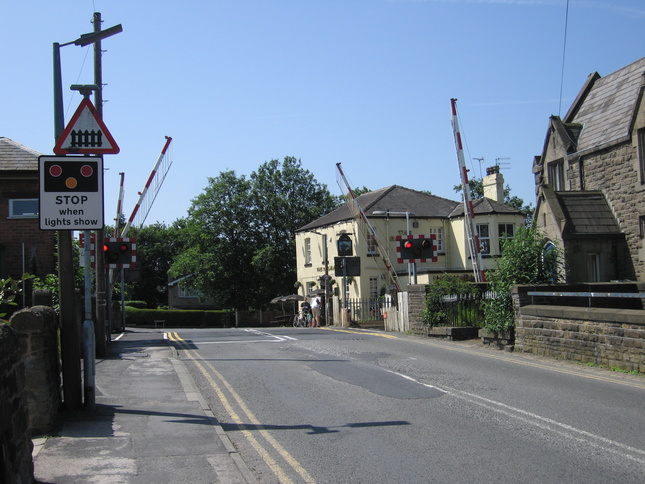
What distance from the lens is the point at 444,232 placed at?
48.4m

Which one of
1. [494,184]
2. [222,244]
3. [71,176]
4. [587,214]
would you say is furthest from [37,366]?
[222,244]

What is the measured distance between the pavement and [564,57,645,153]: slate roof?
2013 centimetres

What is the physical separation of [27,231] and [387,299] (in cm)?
1411

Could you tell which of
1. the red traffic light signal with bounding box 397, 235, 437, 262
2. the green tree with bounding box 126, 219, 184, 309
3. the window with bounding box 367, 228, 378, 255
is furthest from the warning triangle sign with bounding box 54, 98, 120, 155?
the green tree with bounding box 126, 219, 184, 309

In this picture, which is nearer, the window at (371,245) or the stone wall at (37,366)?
Result: the stone wall at (37,366)

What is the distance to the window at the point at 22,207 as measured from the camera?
25.1m

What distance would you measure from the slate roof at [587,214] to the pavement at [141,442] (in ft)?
55.9

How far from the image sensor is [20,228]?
2503 cm

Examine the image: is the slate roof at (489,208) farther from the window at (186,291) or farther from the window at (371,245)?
the window at (186,291)

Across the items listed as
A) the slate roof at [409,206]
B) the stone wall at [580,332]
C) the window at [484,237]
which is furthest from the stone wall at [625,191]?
the slate roof at [409,206]

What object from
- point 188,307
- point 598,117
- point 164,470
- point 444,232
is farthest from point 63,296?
point 188,307

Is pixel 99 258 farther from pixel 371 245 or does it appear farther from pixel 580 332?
pixel 371 245

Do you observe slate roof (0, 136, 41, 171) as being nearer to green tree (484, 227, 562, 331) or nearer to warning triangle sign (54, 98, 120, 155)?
green tree (484, 227, 562, 331)

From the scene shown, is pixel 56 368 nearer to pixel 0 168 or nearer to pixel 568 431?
pixel 568 431
